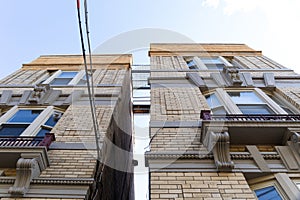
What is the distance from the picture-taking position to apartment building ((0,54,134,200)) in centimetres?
586

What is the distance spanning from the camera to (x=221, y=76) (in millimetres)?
11195

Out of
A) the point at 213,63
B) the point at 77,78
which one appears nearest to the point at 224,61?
the point at 213,63

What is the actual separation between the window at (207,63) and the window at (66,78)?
495 cm

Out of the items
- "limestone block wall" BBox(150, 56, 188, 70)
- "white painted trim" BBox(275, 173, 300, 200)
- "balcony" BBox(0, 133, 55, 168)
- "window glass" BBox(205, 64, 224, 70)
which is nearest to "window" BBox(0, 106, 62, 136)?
"balcony" BBox(0, 133, 55, 168)

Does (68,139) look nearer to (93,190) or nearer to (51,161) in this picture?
(51,161)

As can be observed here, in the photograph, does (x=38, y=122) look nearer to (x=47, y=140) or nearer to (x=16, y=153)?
(x=47, y=140)

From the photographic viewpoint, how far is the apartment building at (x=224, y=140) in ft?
17.9

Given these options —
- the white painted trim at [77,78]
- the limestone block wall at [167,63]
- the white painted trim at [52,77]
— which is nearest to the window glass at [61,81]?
the white painted trim at [52,77]

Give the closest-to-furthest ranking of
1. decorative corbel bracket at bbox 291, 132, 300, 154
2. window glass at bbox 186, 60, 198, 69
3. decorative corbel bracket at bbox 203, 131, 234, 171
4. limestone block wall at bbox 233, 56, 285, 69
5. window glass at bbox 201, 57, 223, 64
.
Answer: decorative corbel bracket at bbox 203, 131, 234, 171 < decorative corbel bracket at bbox 291, 132, 300, 154 < limestone block wall at bbox 233, 56, 285, 69 < window glass at bbox 186, 60, 198, 69 < window glass at bbox 201, 57, 223, 64

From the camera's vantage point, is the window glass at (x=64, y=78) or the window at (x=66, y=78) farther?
the window glass at (x=64, y=78)

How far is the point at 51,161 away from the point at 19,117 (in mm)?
3285

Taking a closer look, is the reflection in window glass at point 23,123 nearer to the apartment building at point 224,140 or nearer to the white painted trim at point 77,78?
the apartment building at point 224,140

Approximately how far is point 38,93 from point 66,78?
3.69 meters

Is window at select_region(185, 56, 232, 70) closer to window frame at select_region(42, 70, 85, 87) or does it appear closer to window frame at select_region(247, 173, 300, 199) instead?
window frame at select_region(42, 70, 85, 87)
